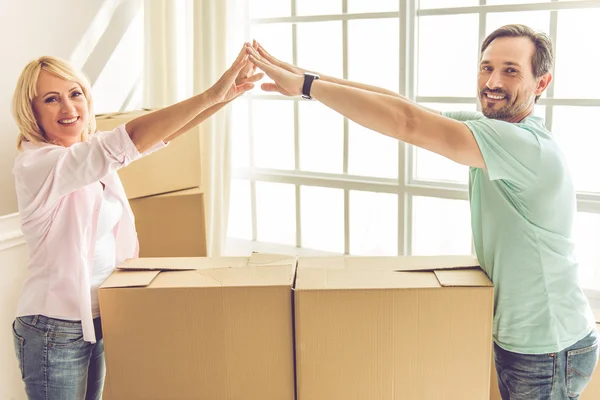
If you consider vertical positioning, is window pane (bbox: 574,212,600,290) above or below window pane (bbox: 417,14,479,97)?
below

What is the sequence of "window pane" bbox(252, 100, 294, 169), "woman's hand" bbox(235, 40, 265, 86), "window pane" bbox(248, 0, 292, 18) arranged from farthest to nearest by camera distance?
1. "window pane" bbox(252, 100, 294, 169)
2. "window pane" bbox(248, 0, 292, 18)
3. "woman's hand" bbox(235, 40, 265, 86)

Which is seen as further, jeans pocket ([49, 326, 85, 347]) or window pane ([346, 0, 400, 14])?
window pane ([346, 0, 400, 14])

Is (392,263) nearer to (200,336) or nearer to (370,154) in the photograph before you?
(200,336)

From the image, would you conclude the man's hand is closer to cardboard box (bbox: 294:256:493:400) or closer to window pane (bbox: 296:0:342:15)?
cardboard box (bbox: 294:256:493:400)

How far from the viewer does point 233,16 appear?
2.49m

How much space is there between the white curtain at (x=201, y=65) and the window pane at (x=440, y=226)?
0.81m

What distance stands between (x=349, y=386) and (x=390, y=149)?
1.50 m

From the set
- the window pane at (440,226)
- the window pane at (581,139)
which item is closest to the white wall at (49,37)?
the window pane at (440,226)

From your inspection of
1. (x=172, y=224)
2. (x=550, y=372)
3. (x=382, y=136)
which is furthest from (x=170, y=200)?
(x=550, y=372)

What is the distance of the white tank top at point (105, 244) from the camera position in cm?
138

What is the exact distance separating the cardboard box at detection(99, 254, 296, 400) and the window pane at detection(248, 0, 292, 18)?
5.55 ft

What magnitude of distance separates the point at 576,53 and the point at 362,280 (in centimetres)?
136

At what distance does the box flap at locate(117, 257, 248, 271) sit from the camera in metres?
1.35

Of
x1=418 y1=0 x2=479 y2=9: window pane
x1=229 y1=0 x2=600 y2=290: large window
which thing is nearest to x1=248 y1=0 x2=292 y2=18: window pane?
x1=229 y1=0 x2=600 y2=290: large window
